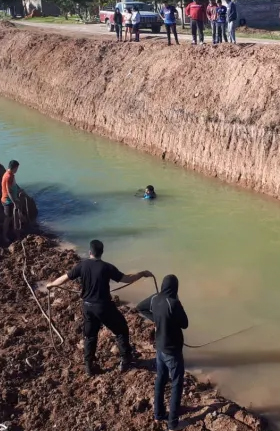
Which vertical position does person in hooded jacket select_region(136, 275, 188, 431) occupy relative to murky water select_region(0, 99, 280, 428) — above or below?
above

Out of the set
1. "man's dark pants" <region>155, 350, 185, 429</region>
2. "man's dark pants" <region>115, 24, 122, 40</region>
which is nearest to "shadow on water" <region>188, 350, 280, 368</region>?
"man's dark pants" <region>155, 350, 185, 429</region>

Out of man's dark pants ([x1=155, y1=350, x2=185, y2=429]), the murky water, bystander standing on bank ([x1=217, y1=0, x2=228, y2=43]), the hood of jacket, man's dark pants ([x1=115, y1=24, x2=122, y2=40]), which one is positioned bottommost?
the murky water

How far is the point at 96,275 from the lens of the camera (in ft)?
22.8

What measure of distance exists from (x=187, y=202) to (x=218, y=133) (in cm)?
290

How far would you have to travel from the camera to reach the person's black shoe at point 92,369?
766 centimetres

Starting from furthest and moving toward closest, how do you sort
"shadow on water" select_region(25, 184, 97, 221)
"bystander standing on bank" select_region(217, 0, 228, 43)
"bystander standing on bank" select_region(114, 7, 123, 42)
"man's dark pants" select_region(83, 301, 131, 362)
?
"bystander standing on bank" select_region(114, 7, 123, 42) → "bystander standing on bank" select_region(217, 0, 228, 43) → "shadow on water" select_region(25, 184, 97, 221) → "man's dark pants" select_region(83, 301, 131, 362)

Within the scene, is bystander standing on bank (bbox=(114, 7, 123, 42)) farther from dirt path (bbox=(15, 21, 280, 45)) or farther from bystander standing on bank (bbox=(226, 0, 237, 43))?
bystander standing on bank (bbox=(226, 0, 237, 43))

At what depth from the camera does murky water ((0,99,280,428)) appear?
8734 millimetres

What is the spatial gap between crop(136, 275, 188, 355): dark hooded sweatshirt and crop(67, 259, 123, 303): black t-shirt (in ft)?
2.91

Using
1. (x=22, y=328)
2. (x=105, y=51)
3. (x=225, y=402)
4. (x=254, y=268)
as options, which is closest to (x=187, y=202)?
(x=254, y=268)

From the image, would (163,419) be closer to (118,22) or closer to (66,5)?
(118,22)

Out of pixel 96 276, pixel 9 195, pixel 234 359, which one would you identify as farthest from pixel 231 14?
pixel 96 276

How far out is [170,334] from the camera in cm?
623

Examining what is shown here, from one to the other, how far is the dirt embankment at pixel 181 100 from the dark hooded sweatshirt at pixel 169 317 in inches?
395
